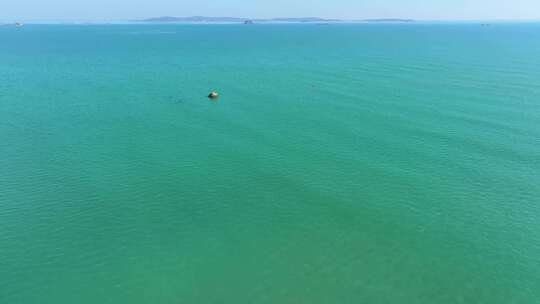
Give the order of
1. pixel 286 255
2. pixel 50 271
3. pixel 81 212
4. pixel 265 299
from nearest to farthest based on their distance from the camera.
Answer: pixel 265 299 < pixel 50 271 < pixel 286 255 < pixel 81 212

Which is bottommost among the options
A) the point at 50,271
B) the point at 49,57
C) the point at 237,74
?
the point at 50,271

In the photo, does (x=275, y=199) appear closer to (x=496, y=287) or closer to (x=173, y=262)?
(x=173, y=262)

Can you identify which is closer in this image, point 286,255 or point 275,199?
point 286,255

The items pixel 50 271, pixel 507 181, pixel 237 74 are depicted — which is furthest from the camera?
pixel 237 74

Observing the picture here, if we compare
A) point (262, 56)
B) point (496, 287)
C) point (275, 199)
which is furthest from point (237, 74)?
point (496, 287)

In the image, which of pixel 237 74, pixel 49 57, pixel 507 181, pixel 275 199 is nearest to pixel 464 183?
pixel 507 181

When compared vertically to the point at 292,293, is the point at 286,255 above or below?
above
